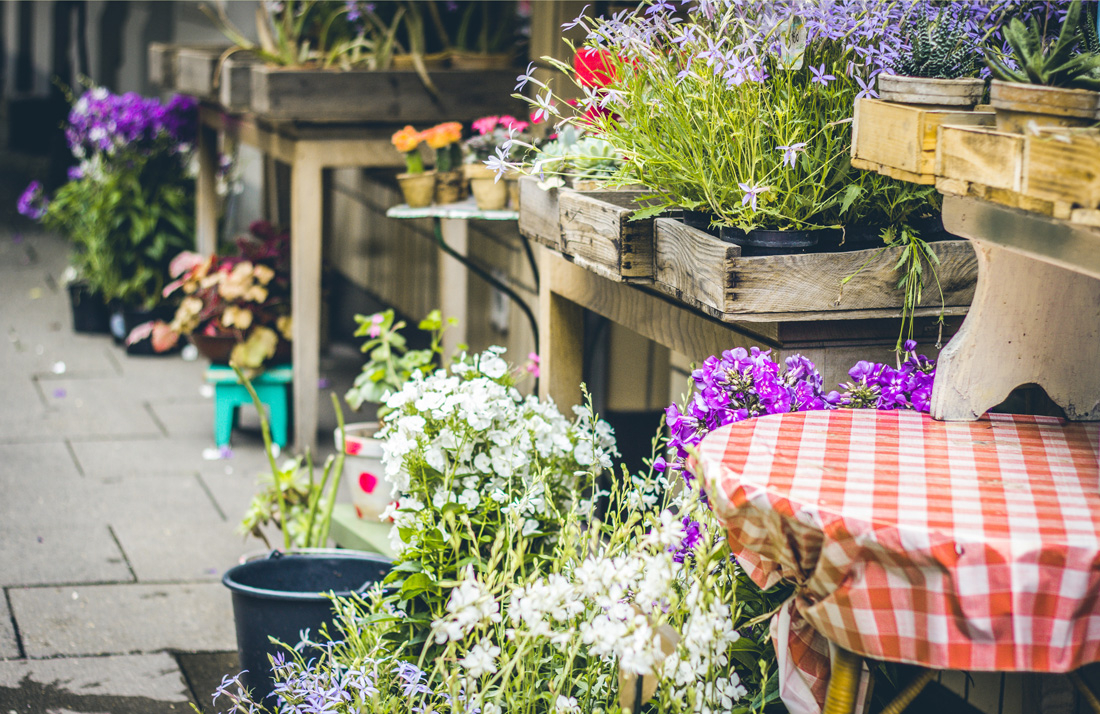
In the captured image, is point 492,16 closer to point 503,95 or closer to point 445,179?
point 503,95

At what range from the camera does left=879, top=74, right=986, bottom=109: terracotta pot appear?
1509 mm

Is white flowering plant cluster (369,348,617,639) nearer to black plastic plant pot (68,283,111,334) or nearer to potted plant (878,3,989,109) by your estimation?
potted plant (878,3,989,109)

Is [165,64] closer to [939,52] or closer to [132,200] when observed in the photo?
[132,200]

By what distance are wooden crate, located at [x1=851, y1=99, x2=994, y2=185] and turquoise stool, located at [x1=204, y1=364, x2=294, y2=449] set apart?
302 centimetres

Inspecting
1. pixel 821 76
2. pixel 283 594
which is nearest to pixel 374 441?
pixel 283 594

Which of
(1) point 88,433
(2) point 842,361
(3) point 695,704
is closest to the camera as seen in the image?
(3) point 695,704

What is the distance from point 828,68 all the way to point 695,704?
3.19ft

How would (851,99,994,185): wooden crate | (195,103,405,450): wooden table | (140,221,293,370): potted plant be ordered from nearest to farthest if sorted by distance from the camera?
(851,99,994,185): wooden crate < (195,103,405,450): wooden table < (140,221,293,370): potted plant

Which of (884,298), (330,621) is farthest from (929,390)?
(330,621)

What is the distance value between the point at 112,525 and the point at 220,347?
36.5 inches

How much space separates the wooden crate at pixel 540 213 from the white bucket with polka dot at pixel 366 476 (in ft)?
2.74

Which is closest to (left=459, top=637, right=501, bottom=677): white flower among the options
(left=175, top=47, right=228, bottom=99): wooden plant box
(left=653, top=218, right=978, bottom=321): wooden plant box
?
(left=653, top=218, right=978, bottom=321): wooden plant box

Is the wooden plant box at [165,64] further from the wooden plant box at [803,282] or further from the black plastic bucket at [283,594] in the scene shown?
the wooden plant box at [803,282]

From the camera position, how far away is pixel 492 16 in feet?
13.3
